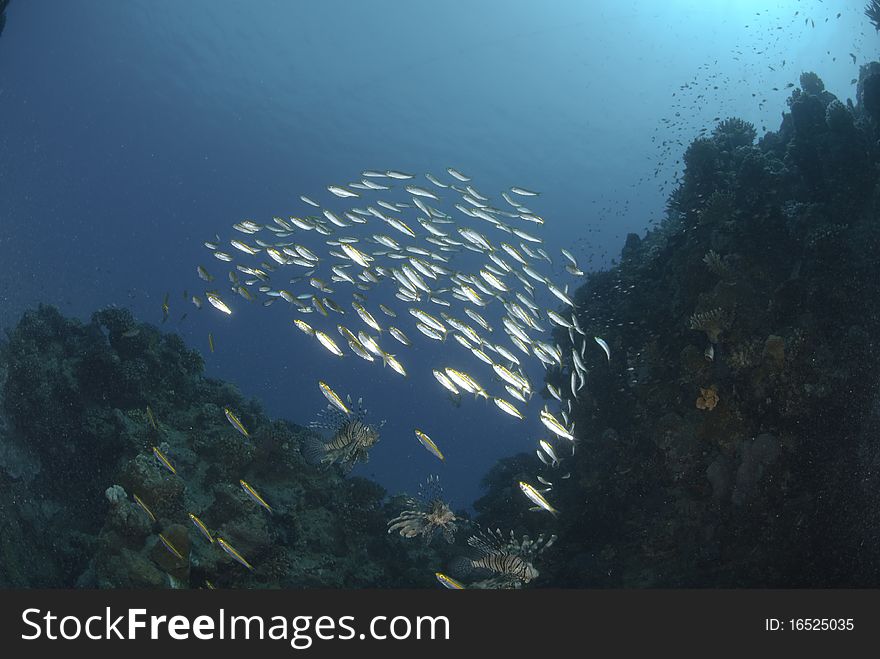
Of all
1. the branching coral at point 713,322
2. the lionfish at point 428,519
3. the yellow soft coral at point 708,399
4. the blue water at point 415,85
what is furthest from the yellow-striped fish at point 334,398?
the blue water at point 415,85

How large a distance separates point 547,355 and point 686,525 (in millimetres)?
4244

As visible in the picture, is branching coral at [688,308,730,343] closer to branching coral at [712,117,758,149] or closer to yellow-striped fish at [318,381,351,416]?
branching coral at [712,117,758,149]

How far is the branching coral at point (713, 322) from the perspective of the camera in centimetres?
984

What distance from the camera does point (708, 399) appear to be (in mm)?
9477

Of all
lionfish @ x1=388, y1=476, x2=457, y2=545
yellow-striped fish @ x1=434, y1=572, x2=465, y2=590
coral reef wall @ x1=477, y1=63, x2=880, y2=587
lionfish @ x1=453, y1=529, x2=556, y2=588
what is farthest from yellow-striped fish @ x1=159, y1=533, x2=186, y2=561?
coral reef wall @ x1=477, y1=63, x2=880, y2=587

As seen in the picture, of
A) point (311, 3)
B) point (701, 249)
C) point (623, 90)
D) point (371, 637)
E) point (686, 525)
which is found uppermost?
point (311, 3)

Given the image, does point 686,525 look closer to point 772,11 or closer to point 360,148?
point 772,11

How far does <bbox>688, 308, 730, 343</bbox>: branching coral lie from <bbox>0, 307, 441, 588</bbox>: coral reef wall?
8.49 metres

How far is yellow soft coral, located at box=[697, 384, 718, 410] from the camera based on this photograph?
9.45 meters

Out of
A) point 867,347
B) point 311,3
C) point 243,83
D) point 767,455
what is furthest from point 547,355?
point 243,83

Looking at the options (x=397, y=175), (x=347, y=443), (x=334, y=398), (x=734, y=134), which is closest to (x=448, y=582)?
(x=347, y=443)

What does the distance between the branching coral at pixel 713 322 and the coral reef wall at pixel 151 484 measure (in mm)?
8495

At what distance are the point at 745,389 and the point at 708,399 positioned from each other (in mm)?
720

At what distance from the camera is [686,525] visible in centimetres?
958
